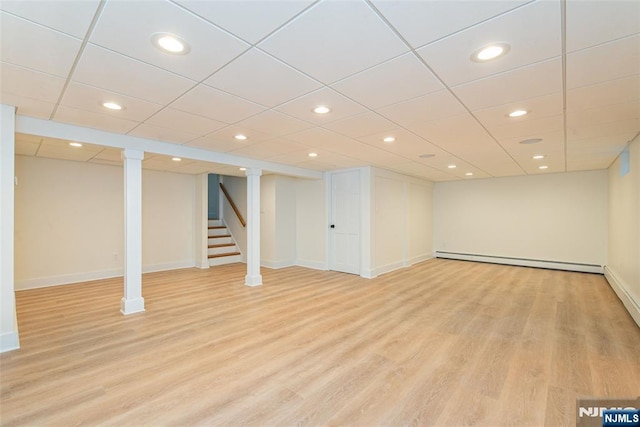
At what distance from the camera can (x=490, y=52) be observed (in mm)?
1921

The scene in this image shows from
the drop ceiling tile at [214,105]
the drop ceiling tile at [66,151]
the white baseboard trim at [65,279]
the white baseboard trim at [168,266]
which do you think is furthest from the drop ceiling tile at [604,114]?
the white baseboard trim at [65,279]

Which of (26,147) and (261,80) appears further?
(26,147)

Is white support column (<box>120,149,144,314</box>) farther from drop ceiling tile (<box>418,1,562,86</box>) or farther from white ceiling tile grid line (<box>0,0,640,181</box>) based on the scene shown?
drop ceiling tile (<box>418,1,562,86</box>)

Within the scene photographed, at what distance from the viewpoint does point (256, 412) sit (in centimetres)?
202

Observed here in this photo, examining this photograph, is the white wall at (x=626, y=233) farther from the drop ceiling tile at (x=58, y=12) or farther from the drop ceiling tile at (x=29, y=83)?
the drop ceiling tile at (x=29, y=83)

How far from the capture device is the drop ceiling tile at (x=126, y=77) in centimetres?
203

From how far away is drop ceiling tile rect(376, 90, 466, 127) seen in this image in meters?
2.66

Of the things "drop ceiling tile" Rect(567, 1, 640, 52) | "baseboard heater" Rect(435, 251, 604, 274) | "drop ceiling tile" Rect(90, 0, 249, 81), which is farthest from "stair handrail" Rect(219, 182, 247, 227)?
"drop ceiling tile" Rect(567, 1, 640, 52)

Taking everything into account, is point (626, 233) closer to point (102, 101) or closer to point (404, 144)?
point (404, 144)

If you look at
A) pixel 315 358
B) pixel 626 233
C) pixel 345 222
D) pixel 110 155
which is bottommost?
pixel 315 358

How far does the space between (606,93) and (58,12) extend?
397 centimetres

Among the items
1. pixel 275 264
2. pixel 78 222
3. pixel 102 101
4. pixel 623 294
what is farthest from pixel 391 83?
pixel 78 222

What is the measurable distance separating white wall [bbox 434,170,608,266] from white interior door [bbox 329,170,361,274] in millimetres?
3878

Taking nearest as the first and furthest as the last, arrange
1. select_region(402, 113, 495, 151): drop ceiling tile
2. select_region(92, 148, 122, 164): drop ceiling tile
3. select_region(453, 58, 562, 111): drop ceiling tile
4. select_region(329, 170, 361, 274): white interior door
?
1. select_region(453, 58, 562, 111): drop ceiling tile
2. select_region(402, 113, 495, 151): drop ceiling tile
3. select_region(92, 148, 122, 164): drop ceiling tile
4. select_region(329, 170, 361, 274): white interior door
